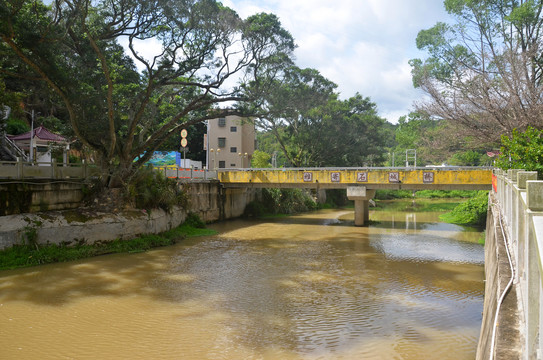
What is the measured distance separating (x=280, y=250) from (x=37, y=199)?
10.7 metres

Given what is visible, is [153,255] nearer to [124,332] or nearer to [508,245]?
[124,332]

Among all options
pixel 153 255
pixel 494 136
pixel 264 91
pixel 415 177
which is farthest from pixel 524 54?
pixel 153 255

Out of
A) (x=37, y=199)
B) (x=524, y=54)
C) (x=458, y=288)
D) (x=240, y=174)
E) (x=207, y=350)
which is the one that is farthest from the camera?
(x=240, y=174)

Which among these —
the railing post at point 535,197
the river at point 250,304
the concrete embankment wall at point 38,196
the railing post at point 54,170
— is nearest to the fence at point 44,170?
the railing post at point 54,170

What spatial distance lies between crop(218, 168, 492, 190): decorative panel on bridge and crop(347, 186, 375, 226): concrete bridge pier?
1.35ft

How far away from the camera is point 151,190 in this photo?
71.4ft

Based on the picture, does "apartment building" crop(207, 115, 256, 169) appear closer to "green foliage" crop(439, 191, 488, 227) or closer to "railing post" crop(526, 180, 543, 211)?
"green foliage" crop(439, 191, 488, 227)

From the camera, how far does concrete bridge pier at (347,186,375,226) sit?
27562 mm

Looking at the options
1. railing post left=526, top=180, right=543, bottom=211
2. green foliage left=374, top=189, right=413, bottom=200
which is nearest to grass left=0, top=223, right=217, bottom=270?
railing post left=526, top=180, right=543, bottom=211

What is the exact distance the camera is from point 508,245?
24.6 feet

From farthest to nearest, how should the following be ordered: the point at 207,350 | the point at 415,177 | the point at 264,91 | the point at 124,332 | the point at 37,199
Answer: the point at 415,177, the point at 264,91, the point at 37,199, the point at 124,332, the point at 207,350

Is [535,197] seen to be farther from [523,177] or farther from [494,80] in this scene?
[494,80]

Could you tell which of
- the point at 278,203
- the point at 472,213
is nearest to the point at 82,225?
the point at 278,203

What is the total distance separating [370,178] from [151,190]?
44.7ft
